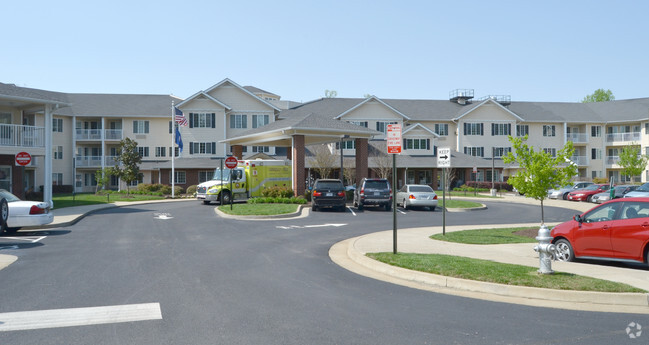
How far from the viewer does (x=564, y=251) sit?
12.0 metres

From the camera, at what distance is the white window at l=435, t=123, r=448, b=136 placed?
60475mm

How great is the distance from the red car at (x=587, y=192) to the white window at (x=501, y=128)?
764 inches

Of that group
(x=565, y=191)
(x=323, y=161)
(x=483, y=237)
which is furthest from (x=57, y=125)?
(x=483, y=237)

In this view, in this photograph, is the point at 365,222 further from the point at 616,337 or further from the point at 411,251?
the point at 616,337

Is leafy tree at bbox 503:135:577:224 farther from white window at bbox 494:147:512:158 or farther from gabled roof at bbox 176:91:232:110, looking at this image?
white window at bbox 494:147:512:158

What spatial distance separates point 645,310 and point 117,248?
12038 millimetres

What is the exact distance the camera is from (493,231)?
1794 cm

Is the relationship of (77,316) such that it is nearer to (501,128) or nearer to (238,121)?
(238,121)

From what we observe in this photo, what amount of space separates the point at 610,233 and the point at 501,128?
51647 mm

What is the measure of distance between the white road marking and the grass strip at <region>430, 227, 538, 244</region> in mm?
10023

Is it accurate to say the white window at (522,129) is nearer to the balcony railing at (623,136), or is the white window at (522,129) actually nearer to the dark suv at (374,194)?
the balcony railing at (623,136)

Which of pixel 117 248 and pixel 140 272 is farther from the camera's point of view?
pixel 117 248

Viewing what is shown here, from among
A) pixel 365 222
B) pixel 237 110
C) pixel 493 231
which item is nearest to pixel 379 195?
pixel 365 222

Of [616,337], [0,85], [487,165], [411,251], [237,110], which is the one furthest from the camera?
[487,165]
